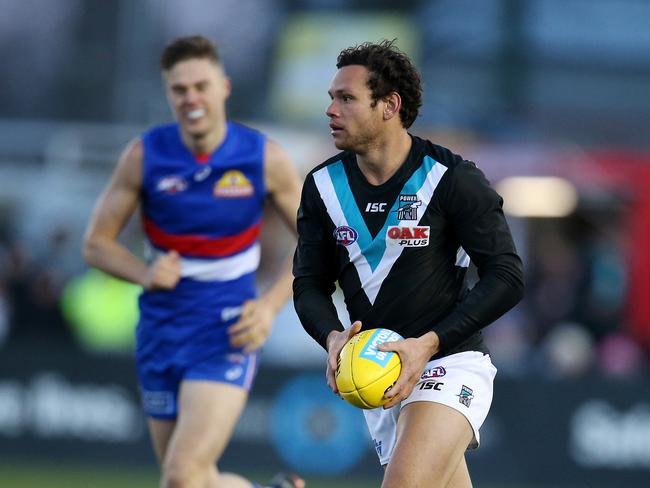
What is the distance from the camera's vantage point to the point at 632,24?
2022 cm

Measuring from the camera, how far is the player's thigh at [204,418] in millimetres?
7281

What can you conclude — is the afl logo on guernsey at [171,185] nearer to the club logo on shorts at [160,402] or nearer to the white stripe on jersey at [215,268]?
the white stripe on jersey at [215,268]

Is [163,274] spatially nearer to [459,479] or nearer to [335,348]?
[335,348]

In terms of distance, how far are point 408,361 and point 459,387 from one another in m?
0.48

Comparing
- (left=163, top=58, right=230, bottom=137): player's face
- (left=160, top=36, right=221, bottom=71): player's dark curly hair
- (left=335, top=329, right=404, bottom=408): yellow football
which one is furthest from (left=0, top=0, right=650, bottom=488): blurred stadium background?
(left=335, top=329, right=404, bottom=408): yellow football

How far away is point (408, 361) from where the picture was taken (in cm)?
562

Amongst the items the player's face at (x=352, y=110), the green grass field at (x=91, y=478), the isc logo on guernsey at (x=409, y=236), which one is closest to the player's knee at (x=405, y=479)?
the isc logo on guernsey at (x=409, y=236)

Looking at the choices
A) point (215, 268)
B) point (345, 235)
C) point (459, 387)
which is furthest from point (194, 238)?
point (459, 387)

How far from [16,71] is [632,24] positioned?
9652mm

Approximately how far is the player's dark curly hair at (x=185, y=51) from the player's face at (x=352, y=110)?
6.76 ft

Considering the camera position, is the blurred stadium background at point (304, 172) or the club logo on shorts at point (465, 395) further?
the blurred stadium background at point (304, 172)

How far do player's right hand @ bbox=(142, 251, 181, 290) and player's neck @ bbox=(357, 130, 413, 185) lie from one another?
1857 millimetres

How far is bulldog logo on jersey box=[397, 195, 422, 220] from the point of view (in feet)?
19.6

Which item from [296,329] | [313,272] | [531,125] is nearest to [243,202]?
[313,272]
